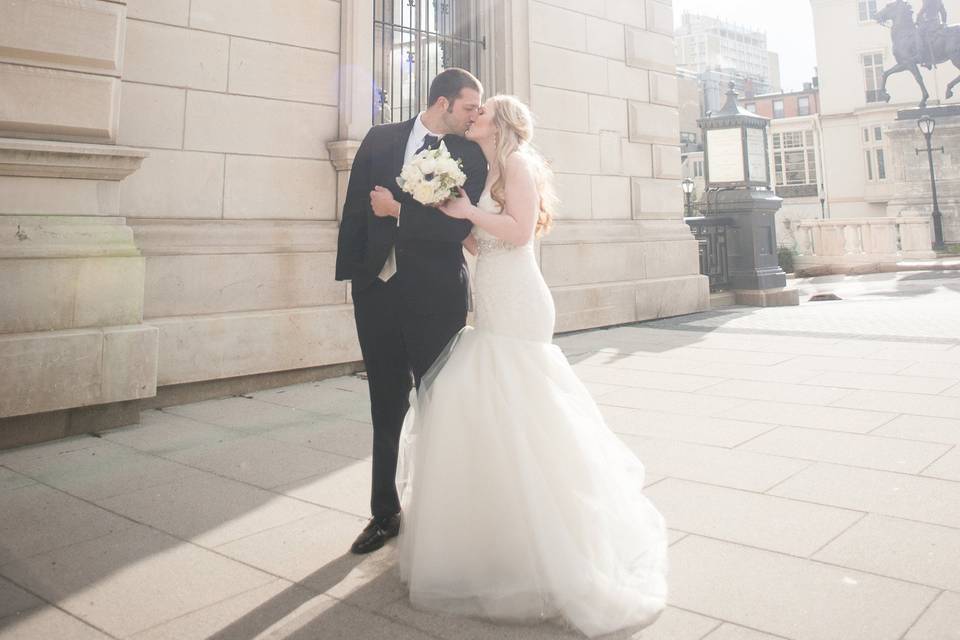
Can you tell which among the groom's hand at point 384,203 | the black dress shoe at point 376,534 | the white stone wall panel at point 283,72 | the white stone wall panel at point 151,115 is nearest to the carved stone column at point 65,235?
the white stone wall panel at point 151,115

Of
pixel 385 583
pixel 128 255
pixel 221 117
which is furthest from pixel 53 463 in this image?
pixel 221 117

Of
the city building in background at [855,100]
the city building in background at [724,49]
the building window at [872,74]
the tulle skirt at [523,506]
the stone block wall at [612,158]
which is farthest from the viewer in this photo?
the city building in background at [724,49]

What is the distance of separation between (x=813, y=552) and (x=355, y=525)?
1972mm

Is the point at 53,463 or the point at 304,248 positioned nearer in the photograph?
the point at 53,463

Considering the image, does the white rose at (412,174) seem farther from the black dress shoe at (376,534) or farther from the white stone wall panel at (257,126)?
the white stone wall panel at (257,126)

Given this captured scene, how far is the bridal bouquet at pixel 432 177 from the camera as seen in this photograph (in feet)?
8.79

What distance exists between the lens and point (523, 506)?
8.05ft

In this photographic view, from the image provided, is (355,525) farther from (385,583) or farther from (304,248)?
(304,248)

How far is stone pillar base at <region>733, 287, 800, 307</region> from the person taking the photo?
469 inches

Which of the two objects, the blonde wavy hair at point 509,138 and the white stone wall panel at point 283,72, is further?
the white stone wall panel at point 283,72

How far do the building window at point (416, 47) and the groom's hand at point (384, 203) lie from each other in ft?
17.0

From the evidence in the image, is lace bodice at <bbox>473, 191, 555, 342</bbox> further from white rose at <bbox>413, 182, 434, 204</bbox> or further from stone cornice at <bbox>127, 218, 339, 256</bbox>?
stone cornice at <bbox>127, 218, 339, 256</bbox>

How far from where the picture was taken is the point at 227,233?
627cm

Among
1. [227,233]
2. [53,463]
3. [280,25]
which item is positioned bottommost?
[53,463]
